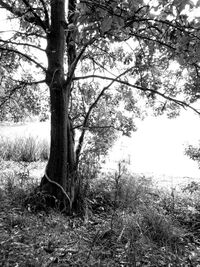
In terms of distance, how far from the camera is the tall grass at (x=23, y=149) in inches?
273

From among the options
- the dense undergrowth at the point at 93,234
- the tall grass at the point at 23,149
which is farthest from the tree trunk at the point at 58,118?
the tall grass at the point at 23,149

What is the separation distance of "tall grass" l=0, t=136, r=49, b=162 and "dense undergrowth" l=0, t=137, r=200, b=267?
3.36 metres

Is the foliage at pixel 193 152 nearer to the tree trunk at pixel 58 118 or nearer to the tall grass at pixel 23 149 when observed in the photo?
the tree trunk at pixel 58 118

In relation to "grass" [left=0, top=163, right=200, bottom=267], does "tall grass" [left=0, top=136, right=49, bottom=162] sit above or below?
above

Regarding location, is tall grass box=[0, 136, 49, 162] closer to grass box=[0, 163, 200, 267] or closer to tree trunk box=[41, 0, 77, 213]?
grass box=[0, 163, 200, 267]

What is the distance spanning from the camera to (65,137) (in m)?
3.43

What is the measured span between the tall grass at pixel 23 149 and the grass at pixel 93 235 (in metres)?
3.34

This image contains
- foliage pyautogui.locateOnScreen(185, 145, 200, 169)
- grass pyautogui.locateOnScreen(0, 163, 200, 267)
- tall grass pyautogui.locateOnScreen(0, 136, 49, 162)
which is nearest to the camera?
grass pyautogui.locateOnScreen(0, 163, 200, 267)

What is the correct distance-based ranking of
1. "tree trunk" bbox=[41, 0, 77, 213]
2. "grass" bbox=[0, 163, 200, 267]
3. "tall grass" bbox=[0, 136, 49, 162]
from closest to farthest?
"grass" bbox=[0, 163, 200, 267] < "tree trunk" bbox=[41, 0, 77, 213] < "tall grass" bbox=[0, 136, 49, 162]

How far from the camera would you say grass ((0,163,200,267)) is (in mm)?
2055

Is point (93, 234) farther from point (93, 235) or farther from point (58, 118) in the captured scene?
point (58, 118)

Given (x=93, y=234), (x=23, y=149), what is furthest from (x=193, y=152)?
(x=23, y=149)

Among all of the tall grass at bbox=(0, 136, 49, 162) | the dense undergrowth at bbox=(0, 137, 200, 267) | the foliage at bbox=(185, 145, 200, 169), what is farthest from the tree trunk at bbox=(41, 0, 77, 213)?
the tall grass at bbox=(0, 136, 49, 162)

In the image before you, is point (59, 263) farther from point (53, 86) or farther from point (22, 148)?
point (22, 148)
